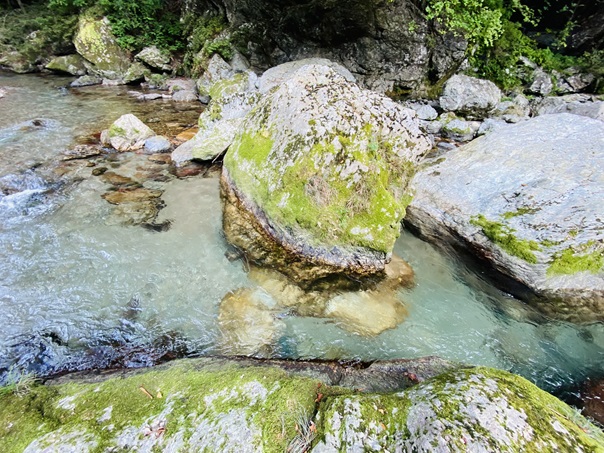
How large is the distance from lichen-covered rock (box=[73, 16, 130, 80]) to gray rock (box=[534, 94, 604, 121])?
56.4ft

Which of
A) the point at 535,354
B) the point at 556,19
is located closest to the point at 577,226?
the point at 535,354

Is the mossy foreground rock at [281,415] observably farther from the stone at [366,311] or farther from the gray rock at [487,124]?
the gray rock at [487,124]

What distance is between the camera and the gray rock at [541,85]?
11789mm

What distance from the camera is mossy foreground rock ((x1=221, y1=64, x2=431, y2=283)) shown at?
13.7ft

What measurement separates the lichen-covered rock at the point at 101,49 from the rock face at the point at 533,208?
1579cm

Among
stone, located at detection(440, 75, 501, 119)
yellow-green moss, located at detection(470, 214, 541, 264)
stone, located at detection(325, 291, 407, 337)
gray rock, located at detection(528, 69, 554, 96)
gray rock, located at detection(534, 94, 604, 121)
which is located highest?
gray rock, located at detection(528, 69, 554, 96)

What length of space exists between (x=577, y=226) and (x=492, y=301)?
136 cm

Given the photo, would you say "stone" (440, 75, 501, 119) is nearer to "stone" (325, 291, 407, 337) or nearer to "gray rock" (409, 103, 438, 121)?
"gray rock" (409, 103, 438, 121)

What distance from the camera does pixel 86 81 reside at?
14.1 meters

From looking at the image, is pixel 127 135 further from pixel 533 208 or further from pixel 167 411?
pixel 533 208

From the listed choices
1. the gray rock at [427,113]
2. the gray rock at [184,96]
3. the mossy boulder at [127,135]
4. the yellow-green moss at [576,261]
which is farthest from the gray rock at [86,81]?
the yellow-green moss at [576,261]

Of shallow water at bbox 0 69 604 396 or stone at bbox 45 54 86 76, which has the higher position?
shallow water at bbox 0 69 604 396

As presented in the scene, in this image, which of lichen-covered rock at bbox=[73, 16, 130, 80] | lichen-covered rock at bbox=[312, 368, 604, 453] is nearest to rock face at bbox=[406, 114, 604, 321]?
lichen-covered rock at bbox=[312, 368, 604, 453]

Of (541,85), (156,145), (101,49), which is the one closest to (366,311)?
(156,145)
